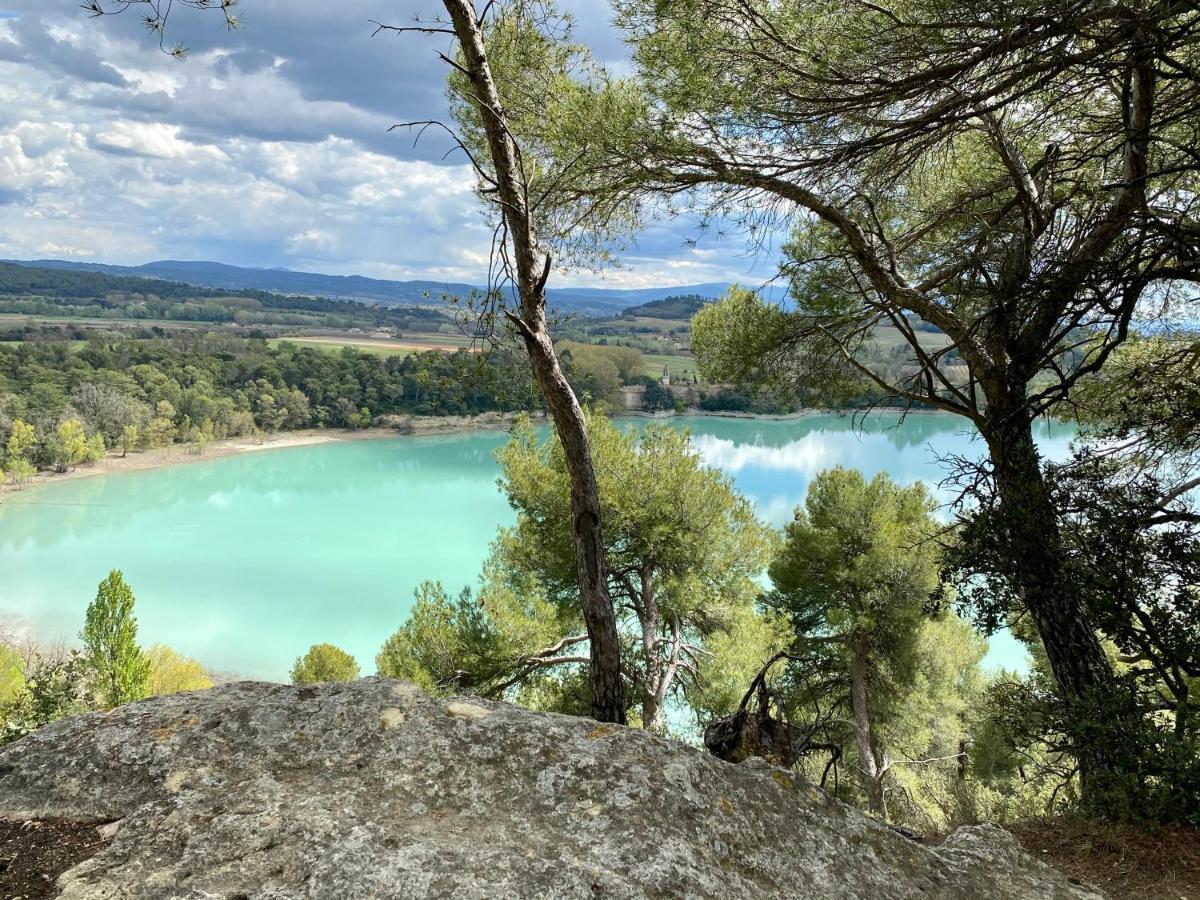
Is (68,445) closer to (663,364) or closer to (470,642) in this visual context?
(663,364)

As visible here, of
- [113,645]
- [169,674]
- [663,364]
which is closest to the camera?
[113,645]

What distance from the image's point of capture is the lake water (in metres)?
27.9

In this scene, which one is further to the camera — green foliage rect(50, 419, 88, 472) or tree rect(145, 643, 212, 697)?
green foliage rect(50, 419, 88, 472)

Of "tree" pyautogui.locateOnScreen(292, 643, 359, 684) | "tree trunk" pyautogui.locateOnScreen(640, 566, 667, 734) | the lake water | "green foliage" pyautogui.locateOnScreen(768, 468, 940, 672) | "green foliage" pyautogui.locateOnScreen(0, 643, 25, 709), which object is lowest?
the lake water

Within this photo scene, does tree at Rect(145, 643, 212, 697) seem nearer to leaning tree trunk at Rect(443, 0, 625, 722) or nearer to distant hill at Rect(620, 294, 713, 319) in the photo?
leaning tree trunk at Rect(443, 0, 625, 722)

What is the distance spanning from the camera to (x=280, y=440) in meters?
63.1

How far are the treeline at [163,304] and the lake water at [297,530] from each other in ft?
165

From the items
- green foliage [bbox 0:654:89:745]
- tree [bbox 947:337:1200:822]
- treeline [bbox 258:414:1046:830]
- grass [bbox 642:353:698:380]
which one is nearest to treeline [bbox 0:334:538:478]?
grass [bbox 642:353:698:380]

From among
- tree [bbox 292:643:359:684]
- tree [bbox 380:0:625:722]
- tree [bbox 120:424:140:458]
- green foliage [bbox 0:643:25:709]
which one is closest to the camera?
tree [bbox 380:0:625:722]

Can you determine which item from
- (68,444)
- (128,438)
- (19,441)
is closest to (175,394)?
(128,438)

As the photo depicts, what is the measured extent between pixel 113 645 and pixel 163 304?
120915mm

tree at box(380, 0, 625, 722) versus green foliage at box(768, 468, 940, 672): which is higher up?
→ tree at box(380, 0, 625, 722)

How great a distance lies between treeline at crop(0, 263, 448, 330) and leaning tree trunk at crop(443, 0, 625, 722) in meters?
99.4

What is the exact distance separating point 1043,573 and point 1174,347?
99.3 inches
